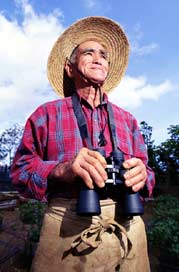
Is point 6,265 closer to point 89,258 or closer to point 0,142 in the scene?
point 89,258

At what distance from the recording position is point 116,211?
3.82ft

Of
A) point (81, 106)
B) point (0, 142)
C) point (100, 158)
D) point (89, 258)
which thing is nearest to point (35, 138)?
point (81, 106)

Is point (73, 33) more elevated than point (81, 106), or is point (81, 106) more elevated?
point (73, 33)

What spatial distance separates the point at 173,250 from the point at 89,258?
2360 millimetres

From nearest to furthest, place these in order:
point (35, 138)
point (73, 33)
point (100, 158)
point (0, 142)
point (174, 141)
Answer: point (100, 158) < point (35, 138) < point (73, 33) < point (174, 141) < point (0, 142)

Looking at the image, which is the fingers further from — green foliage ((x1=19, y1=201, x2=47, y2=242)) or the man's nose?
green foliage ((x1=19, y1=201, x2=47, y2=242))

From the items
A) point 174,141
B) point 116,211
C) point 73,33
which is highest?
point 174,141

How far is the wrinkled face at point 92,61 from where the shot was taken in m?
1.39

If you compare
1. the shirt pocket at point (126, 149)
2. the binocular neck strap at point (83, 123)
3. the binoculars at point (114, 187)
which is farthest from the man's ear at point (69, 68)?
the binoculars at point (114, 187)

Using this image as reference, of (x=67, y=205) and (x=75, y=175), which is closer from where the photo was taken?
(x=75, y=175)

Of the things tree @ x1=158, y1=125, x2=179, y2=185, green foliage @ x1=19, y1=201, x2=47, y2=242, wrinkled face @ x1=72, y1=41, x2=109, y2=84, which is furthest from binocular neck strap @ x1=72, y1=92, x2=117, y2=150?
tree @ x1=158, y1=125, x2=179, y2=185

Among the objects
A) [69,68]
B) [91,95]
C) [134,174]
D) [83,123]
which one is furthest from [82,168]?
[69,68]

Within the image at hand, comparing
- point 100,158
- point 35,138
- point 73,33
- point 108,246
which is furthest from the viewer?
point 73,33

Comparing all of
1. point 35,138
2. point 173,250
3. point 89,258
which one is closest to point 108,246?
point 89,258
